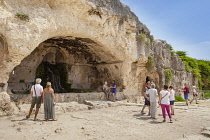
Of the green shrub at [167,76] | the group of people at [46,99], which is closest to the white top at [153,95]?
the group of people at [46,99]

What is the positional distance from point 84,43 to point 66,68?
3.41 metres

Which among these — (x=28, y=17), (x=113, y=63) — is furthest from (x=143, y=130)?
(x=113, y=63)

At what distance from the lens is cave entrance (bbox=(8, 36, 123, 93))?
10866 millimetres

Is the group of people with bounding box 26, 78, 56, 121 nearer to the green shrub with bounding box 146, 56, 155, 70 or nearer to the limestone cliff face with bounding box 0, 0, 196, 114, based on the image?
the limestone cliff face with bounding box 0, 0, 196, 114

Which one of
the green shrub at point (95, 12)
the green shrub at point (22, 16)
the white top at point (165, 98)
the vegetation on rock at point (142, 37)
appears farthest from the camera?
the vegetation on rock at point (142, 37)

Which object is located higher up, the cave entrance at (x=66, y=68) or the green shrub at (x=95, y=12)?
the green shrub at (x=95, y=12)

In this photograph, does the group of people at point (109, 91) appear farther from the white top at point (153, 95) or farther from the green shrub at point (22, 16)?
the green shrub at point (22, 16)

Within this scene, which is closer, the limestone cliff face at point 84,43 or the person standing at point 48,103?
the person standing at point 48,103

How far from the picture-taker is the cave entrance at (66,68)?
35.6 feet

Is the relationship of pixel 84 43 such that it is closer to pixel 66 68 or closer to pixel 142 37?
pixel 66 68

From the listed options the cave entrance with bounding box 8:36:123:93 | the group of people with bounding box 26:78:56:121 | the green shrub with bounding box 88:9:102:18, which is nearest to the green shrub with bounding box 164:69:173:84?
the cave entrance with bounding box 8:36:123:93

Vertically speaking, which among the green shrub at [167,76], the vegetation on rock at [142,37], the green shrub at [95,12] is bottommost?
the green shrub at [167,76]

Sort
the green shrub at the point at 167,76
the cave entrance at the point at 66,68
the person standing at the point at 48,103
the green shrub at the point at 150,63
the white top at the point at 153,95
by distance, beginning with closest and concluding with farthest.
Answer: the person standing at the point at 48,103
the white top at the point at 153,95
the cave entrance at the point at 66,68
the green shrub at the point at 150,63
the green shrub at the point at 167,76

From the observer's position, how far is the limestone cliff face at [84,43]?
612 cm
